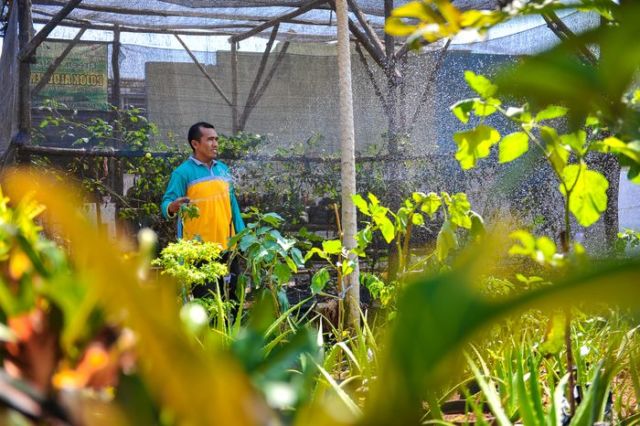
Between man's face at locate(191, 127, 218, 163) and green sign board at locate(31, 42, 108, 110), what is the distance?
2.45 metres

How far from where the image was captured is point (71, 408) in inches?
14.0

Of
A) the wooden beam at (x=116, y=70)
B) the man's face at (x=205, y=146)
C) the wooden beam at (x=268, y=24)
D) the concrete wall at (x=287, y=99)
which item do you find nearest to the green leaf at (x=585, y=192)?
the man's face at (x=205, y=146)

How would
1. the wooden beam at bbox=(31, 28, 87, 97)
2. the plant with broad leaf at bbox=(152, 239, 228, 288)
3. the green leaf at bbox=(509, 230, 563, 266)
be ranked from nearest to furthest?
the green leaf at bbox=(509, 230, 563, 266) → the plant with broad leaf at bbox=(152, 239, 228, 288) → the wooden beam at bbox=(31, 28, 87, 97)

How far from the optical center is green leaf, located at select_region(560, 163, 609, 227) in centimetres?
134

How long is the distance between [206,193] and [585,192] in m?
3.55

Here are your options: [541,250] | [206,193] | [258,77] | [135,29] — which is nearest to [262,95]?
[258,77]

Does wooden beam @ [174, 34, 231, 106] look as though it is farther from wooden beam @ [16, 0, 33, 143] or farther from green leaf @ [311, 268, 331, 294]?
green leaf @ [311, 268, 331, 294]

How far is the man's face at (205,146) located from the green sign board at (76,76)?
2453 millimetres

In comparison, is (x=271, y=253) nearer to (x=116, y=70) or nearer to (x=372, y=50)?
(x=372, y=50)

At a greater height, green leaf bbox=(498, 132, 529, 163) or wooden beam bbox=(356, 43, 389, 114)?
wooden beam bbox=(356, 43, 389, 114)

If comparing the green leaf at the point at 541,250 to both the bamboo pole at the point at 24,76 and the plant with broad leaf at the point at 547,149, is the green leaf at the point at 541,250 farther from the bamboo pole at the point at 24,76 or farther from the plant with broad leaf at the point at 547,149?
the bamboo pole at the point at 24,76

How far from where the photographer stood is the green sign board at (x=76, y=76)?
6.79 m

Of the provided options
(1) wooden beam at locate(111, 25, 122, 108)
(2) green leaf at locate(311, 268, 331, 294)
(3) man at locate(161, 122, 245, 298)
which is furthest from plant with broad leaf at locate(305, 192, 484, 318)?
(1) wooden beam at locate(111, 25, 122, 108)

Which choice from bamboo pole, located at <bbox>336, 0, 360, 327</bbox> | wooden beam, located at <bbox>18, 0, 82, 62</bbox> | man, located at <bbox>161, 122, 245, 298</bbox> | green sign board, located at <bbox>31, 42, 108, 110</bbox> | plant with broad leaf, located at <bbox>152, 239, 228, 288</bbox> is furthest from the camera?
green sign board, located at <bbox>31, 42, 108, 110</bbox>
